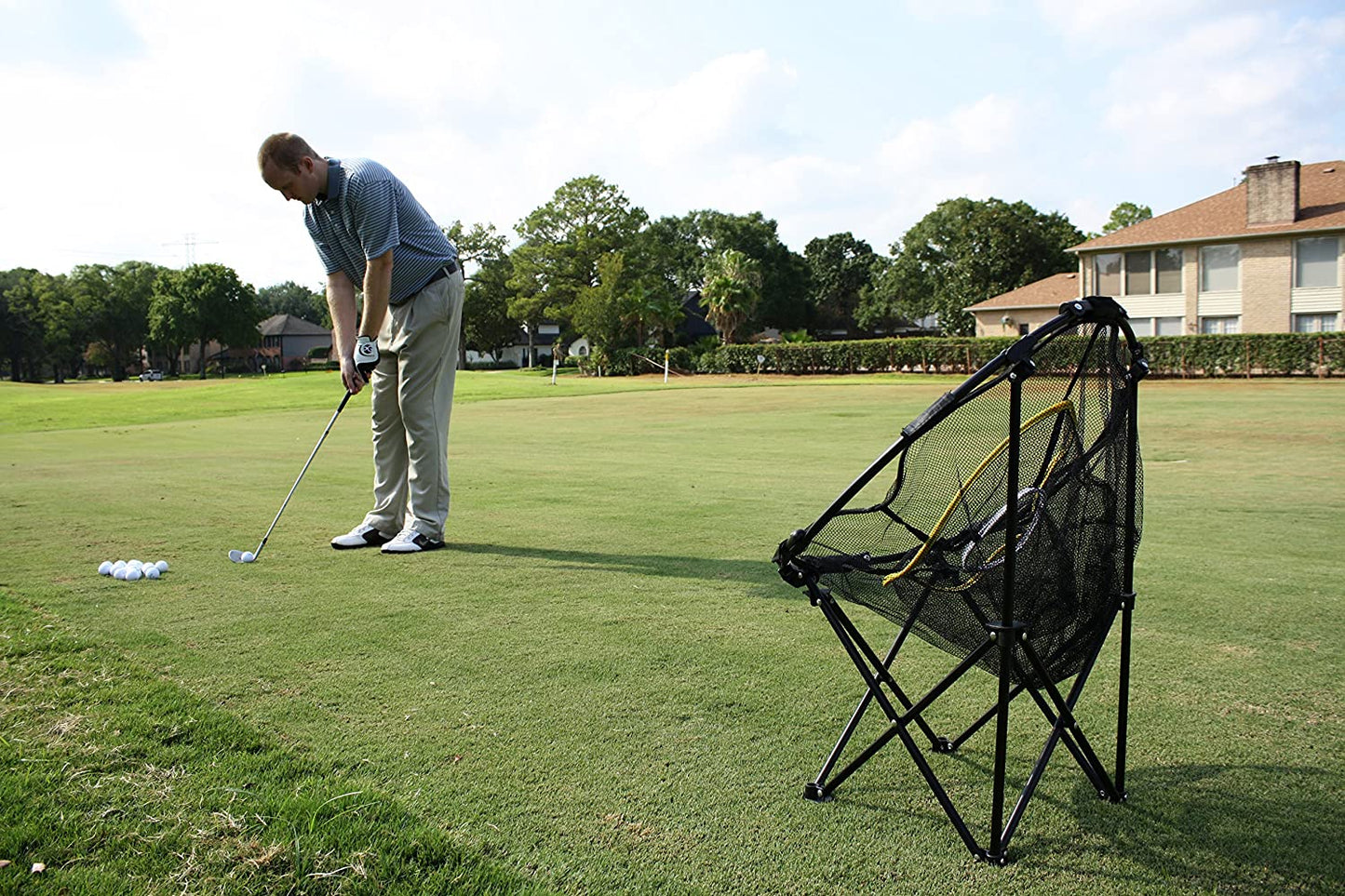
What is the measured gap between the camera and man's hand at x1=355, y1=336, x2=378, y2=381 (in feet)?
19.6

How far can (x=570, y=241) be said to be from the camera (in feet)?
255

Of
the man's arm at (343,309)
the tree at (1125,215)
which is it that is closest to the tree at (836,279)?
the tree at (1125,215)

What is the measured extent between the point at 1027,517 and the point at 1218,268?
50039mm

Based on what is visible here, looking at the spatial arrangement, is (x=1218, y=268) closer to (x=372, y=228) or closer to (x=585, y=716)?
(x=372, y=228)

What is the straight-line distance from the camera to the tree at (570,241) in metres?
76.1

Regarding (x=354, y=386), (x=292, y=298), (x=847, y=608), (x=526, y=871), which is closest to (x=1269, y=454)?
(x=847, y=608)

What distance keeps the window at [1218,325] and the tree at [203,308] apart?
275ft

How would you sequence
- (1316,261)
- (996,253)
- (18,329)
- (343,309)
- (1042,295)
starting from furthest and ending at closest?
(18,329) → (996,253) → (1042,295) → (1316,261) → (343,309)

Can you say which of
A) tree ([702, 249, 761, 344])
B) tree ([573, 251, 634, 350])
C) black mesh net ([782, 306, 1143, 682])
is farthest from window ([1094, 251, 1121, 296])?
black mesh net ([782, 306, 1143, 682])

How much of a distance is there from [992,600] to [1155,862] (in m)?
0.73

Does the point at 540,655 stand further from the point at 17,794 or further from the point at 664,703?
the point at 17,794

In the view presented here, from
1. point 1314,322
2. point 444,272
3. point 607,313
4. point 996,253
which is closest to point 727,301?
point 607,313

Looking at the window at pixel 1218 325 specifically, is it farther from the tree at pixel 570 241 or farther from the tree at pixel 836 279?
the tree at pixel 836 279

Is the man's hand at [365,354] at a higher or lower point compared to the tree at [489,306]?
lower
